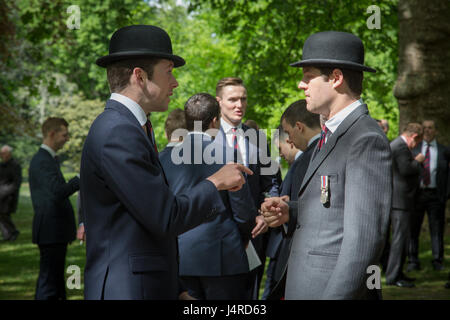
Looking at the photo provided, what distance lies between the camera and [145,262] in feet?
9.51

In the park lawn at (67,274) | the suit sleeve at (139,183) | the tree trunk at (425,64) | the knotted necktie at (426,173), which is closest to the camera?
the suit sleeve at (139,183)

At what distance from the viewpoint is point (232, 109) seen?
6766mm

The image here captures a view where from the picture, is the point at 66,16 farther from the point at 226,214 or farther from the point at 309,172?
the point at 309,172

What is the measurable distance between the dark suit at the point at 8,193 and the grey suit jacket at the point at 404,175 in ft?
34.9

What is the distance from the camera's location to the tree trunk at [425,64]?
44.5 feet

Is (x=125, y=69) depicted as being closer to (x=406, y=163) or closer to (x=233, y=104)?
(x=233, y=104)

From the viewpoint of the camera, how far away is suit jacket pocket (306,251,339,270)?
10.1 ft

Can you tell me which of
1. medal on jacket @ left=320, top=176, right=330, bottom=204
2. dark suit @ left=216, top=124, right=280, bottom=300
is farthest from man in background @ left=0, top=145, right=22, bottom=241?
medal on jacket @ left=320, top=176, right=330, bottom=204

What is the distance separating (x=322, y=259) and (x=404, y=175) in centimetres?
722

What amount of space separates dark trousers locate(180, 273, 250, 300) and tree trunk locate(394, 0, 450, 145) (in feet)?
30.8

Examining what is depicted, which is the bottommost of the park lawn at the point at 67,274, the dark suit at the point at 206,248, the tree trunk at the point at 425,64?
the park lawn at the point at 67,274

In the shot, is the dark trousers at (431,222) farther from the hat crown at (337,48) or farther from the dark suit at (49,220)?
the hat crown at (337,48)

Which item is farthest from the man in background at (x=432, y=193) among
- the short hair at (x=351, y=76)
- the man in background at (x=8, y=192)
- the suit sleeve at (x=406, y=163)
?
the man in background at (x=8, y=192)

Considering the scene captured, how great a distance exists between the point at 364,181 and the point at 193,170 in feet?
7.59
